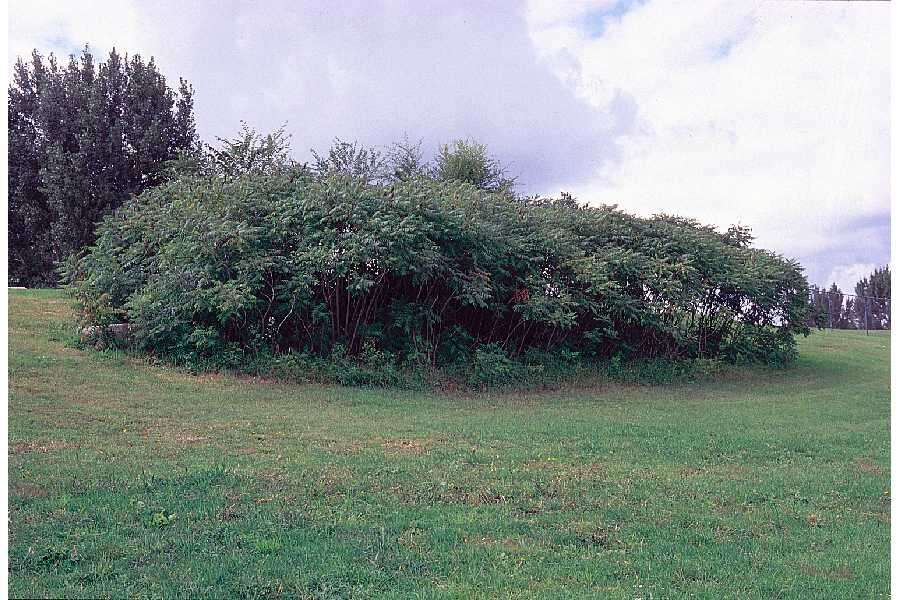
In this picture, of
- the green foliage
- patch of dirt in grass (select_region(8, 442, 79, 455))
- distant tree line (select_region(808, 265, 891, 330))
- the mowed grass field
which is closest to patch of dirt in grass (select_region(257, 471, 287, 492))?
the mowed grass field

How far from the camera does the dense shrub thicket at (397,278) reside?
13531 millimetres

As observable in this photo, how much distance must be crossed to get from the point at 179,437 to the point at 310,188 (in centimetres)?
703

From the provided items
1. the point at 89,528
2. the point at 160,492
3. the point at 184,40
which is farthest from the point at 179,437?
the point at 184,40

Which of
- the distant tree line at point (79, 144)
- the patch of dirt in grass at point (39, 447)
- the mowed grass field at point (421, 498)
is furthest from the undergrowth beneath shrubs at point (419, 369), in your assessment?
the distant tree line at point (79, 144)

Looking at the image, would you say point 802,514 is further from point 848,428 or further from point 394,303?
point 394,303

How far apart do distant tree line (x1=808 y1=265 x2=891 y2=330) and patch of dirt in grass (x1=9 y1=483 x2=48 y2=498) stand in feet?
94.8

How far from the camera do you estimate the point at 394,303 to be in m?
14.8

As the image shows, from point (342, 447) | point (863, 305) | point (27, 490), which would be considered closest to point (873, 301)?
point (863, 305)

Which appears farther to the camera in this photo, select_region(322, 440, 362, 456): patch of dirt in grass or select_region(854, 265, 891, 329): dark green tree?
select_region(854, 265, 891, 329): dark green tree

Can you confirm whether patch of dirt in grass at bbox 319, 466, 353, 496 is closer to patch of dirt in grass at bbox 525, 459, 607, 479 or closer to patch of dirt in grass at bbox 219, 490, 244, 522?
patch of dirt in grass at bbox 219, 490, 244, 522

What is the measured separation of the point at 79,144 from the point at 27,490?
22.1 metres

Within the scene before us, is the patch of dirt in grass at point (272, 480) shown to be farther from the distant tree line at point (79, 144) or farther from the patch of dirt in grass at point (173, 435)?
the distant tree line at point (79, 144)

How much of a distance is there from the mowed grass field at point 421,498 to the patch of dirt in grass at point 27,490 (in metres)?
0.03

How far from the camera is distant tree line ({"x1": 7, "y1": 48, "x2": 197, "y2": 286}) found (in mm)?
25219
